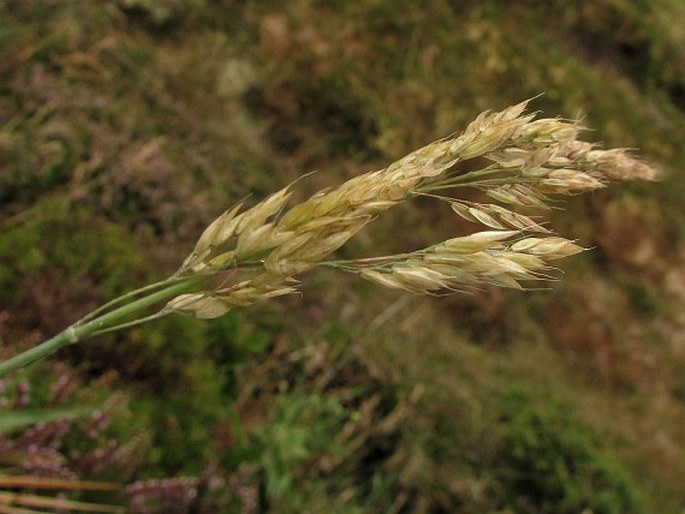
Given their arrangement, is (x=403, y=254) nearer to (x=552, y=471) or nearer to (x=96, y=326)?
(x=96, y=326)

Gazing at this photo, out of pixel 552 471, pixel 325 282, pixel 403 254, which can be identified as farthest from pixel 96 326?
pixel 552 471

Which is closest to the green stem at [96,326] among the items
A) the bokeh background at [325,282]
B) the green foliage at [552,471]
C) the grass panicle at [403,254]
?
the grass panicle at [403,254]

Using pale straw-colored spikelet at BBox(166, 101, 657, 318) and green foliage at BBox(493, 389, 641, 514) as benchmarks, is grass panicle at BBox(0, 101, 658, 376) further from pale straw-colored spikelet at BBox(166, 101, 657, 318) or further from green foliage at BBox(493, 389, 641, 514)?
green foliage at BBox(493, 389, 641, 514)

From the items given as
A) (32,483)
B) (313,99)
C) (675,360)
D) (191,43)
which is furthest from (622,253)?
(32,483)

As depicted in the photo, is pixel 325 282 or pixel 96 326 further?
pixel 325 282

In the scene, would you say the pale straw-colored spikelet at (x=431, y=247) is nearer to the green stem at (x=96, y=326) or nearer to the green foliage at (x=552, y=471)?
the green stem at (x=96, y=326)

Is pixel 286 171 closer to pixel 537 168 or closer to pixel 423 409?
pixel 423 409

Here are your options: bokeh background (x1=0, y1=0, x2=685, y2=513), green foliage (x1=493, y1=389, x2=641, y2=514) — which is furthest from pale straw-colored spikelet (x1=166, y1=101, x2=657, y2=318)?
green foliage (x1=493, y1=389, x2=641, y2=514)
